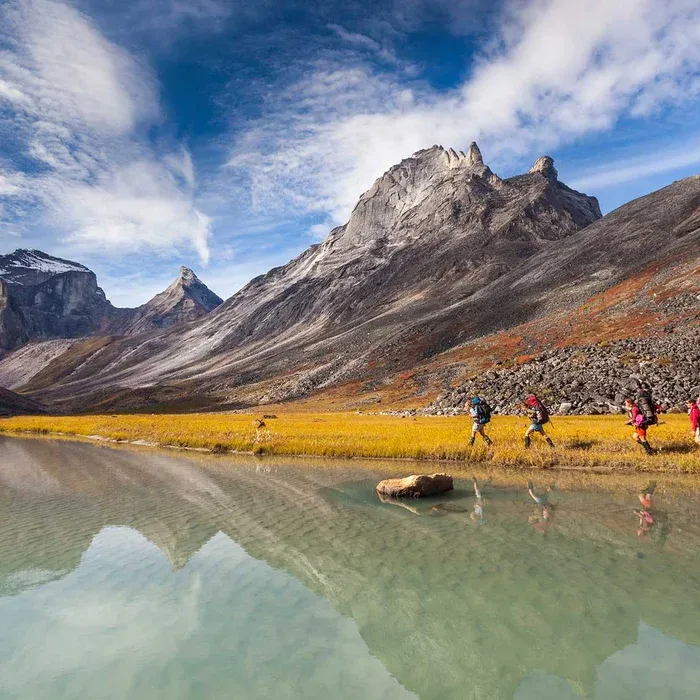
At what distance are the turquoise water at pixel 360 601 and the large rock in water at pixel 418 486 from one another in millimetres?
1018

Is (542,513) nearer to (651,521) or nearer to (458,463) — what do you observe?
(651,521)

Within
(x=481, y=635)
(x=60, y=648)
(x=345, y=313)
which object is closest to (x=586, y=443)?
(x=481, y=635)

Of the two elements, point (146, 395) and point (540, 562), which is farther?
point (146, 395)

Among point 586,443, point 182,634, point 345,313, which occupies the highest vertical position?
point 345,313

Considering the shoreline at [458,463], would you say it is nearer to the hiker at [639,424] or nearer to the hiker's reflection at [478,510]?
the hiker at [639,424]

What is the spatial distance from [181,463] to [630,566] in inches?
1124

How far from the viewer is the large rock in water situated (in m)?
18.7

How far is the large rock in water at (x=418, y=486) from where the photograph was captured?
61.4ft

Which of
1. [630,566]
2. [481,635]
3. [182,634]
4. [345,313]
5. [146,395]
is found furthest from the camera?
[345,313]

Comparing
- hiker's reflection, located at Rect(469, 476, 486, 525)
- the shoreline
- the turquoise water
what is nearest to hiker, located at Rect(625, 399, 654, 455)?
the shoreline

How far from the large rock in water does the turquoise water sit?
3.34 feet

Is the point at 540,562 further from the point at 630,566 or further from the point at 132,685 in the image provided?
the point at 132,685

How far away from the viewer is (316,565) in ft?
40.1

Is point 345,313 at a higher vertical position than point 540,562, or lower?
higher
